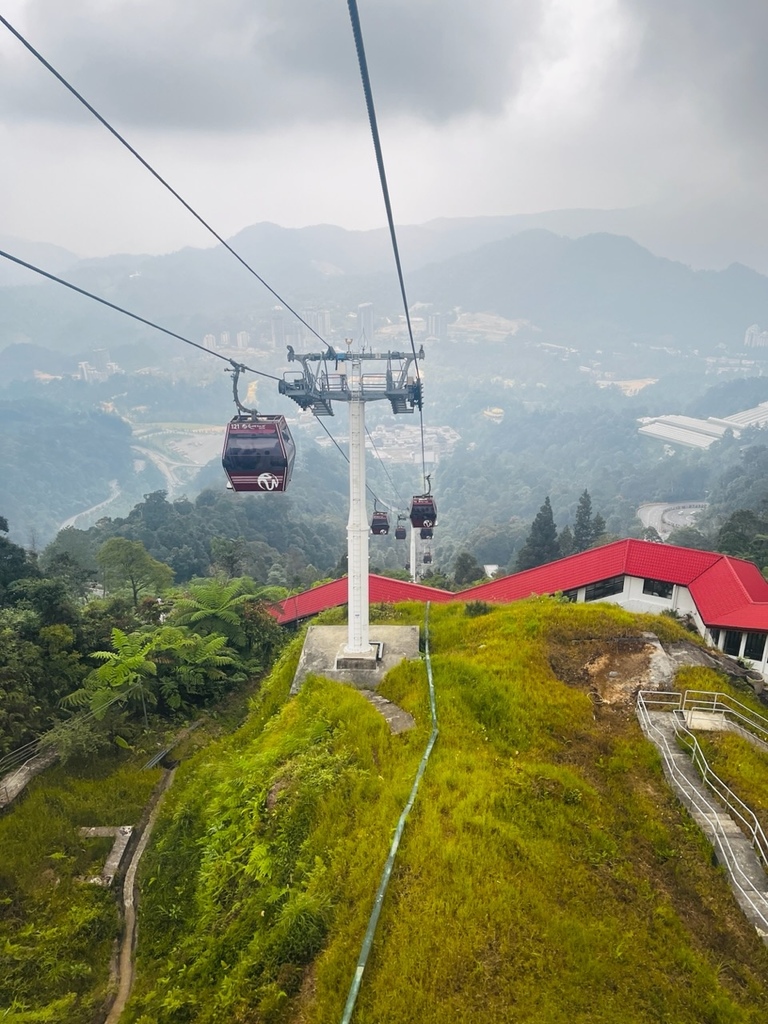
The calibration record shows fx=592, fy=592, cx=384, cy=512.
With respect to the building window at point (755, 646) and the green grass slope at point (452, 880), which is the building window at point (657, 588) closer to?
the building window at point (755, 646)

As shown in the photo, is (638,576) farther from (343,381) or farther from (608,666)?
(343,381)

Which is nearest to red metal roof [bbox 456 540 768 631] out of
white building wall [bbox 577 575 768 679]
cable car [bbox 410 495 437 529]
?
white building wall [bbox 577 575 768 679]

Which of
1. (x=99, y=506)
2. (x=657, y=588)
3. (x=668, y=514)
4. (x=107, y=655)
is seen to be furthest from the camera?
(x=99, y=506)

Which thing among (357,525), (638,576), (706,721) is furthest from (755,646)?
(357,525)

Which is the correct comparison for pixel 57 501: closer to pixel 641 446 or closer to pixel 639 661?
pixel 639 661

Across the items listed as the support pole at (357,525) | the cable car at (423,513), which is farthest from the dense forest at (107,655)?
the cable car at (423,513)

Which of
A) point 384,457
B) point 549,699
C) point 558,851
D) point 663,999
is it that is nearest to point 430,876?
point 558,851
